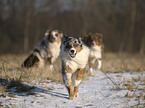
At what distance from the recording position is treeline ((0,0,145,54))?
885 inches

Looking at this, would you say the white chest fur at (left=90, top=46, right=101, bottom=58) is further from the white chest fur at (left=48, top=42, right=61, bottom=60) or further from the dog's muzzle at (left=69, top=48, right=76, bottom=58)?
the dog's muzzle at (left=69, top=48, right=76, bottom=58)

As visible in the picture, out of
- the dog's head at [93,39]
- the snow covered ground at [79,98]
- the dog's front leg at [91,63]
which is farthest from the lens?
the dog's head at [93,39]

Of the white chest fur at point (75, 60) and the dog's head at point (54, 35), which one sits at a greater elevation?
the dog's head at point (54, 35)

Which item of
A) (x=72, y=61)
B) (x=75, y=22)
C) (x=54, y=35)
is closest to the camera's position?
(x=72, y=61)

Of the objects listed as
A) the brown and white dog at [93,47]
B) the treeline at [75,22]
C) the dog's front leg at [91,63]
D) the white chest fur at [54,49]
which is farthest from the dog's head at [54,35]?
the treeline at [75,22]

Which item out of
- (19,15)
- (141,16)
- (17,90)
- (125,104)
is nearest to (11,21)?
(19,15)

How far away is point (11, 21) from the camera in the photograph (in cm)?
2677

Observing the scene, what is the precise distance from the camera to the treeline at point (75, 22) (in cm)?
2248

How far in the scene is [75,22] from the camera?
25281mm

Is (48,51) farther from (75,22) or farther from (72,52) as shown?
(75,22)

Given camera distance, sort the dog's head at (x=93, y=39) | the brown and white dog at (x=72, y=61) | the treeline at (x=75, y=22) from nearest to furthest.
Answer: the brown and white dog at (x=72, y=61), the dog's head at (x=93, y=39), the treeline at (x=75, y=22)

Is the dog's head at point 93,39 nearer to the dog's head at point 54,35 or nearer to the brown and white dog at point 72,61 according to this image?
the dog's head at point 54,35

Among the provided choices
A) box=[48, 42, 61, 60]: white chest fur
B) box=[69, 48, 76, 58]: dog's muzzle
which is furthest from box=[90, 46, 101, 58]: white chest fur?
box=[69, 48, 76, 58]: dog's muzzle

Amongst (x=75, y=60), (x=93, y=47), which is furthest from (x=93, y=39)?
(x=75, y=60)
